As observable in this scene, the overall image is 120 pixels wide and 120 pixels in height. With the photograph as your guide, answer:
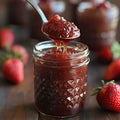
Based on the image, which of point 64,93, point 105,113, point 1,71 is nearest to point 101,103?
point 105,113

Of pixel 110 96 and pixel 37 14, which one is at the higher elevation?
pixel 37 14

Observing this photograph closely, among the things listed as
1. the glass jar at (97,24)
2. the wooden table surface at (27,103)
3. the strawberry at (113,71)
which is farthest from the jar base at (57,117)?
the glass jar at (97,24)

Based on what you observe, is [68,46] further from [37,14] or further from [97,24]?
[37,14]

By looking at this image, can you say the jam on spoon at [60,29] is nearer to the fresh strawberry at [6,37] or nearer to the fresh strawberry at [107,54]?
the fresh strawberry at [107,54]

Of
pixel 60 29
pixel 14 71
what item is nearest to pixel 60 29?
pixel 60 29

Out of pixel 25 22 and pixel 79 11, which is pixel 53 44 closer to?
pixel 79 11

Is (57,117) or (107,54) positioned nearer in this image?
(57,117)
